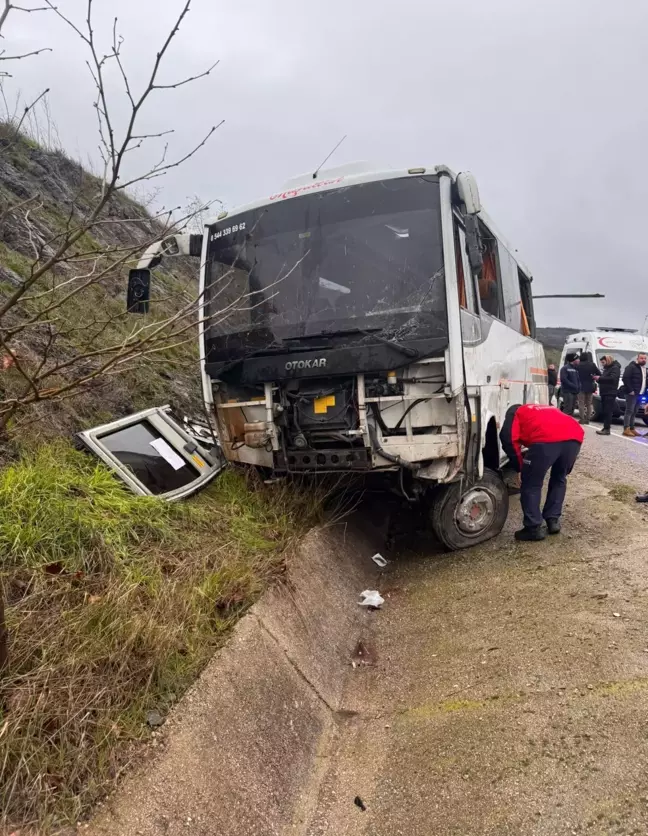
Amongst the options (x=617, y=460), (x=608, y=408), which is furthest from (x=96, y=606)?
(x=608, y=408)

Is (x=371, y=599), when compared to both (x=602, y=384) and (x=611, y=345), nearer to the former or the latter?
(x=602, y=384)

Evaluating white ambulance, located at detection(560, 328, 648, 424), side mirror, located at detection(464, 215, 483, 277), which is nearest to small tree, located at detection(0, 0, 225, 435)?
side mirror, located at detection(464, 215, 483, 277)

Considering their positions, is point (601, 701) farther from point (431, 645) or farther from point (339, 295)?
point (339, 295)

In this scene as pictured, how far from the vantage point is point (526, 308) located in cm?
905

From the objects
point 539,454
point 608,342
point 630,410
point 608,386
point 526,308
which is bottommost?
point 630,410

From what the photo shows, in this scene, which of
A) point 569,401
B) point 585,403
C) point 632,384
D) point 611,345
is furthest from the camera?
point 611,345

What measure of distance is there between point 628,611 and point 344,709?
188 cm

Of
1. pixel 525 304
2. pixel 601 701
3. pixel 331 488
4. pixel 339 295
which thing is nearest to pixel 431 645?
pixel 601 701

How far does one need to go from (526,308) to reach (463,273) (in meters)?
4.78

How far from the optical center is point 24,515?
3.71 metres

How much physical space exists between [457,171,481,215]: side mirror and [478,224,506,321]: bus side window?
95 centimetres

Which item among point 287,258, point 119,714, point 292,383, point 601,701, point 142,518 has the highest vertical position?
point 287,258

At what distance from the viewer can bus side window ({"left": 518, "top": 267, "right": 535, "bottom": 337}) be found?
8367mm

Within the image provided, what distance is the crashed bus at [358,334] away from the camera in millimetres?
4523
